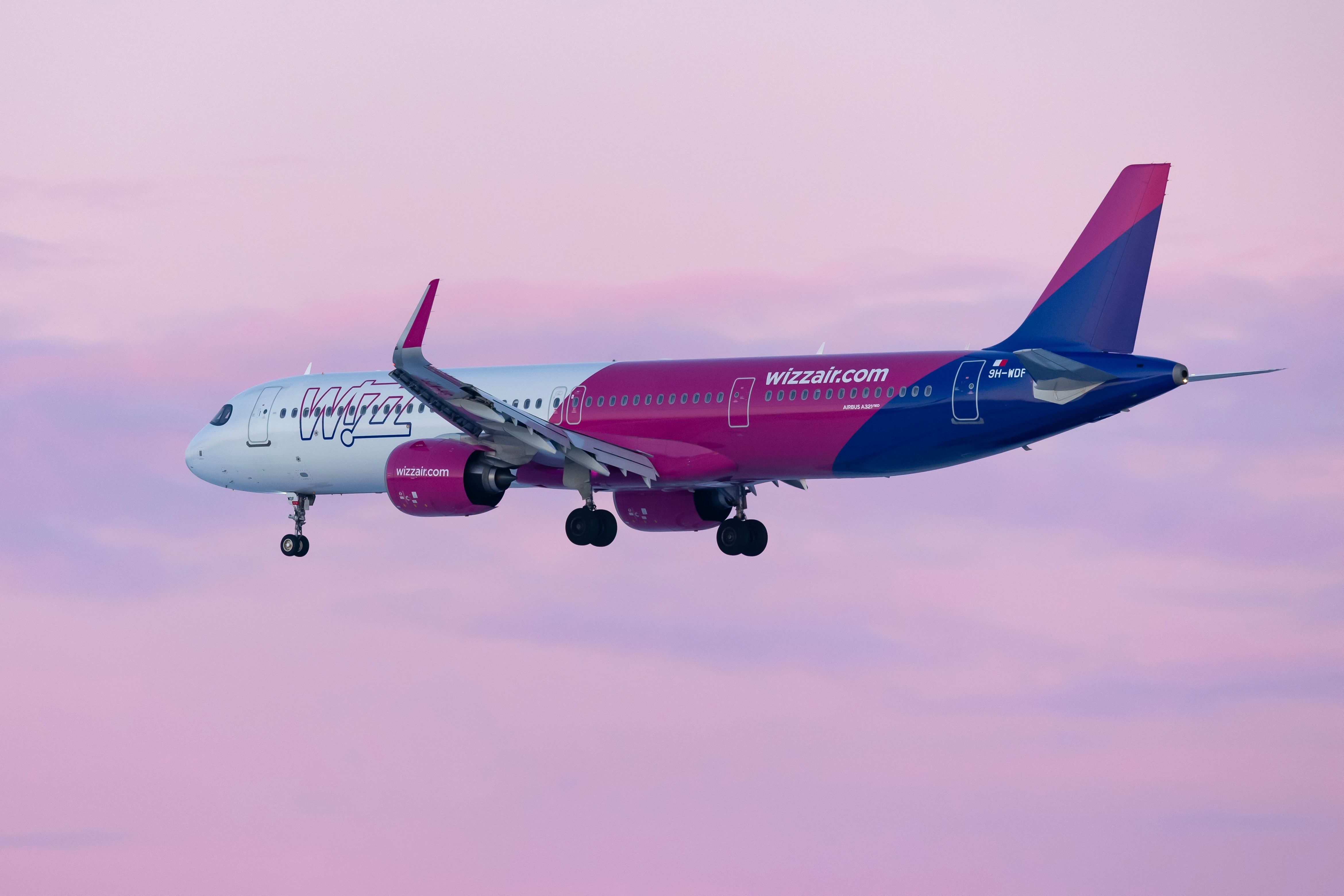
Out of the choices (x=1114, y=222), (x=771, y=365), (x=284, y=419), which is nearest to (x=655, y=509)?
(x=771, y=365)

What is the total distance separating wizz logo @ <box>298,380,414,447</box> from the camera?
4397 cm

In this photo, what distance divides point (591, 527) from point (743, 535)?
148 inches

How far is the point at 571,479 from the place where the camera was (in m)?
41.8

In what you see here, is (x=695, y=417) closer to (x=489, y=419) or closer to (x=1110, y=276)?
(x=489, y=419)

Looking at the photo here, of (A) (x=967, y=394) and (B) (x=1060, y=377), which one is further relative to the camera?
(A) (x=967, y=394)

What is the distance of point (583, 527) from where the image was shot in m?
42.3

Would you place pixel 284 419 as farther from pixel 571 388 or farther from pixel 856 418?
pixel 856 418

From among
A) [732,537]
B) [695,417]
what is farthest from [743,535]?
Result: [695,417]

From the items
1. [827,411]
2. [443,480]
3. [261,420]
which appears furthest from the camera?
A: [261,420]

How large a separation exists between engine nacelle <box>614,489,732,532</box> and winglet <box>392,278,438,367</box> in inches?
339

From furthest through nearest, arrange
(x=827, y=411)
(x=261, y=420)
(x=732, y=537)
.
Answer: (x=261, y=420) < (x=732, y=537) < (x=827, y=411)

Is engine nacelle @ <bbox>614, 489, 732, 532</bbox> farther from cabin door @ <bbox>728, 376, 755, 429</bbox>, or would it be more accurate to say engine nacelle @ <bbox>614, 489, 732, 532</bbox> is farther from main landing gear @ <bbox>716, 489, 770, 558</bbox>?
cabin door @ <bbox>728, 376, 755, 429</bbox>

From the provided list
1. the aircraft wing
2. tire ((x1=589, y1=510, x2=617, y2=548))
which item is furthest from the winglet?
tire ((x1=589, y1=510, x2=617, y2=548))

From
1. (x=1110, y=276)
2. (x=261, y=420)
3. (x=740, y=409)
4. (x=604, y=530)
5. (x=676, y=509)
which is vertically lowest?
(x=604, y=530)
